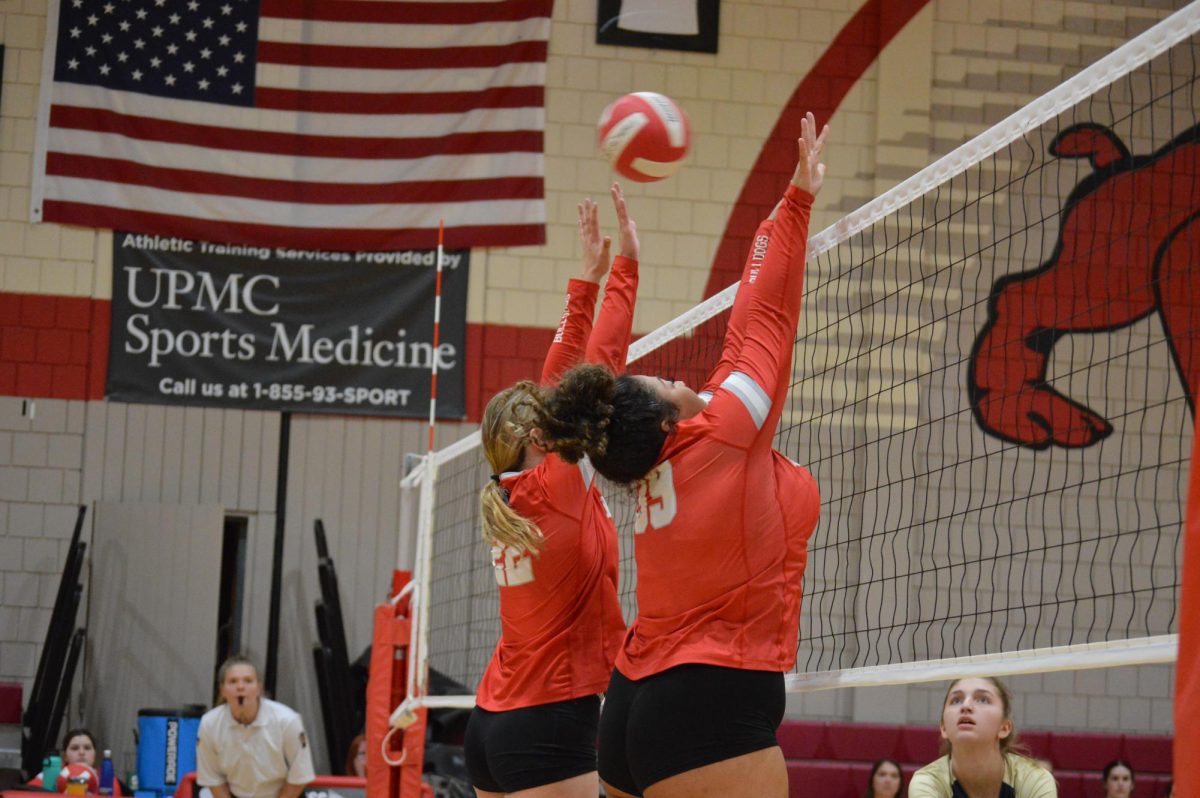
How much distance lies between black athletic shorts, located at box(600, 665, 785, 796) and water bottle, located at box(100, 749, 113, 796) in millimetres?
7789

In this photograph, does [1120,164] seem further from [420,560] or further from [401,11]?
[420,560]

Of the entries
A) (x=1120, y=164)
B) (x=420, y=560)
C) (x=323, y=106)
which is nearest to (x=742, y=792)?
(x=420, y=560)

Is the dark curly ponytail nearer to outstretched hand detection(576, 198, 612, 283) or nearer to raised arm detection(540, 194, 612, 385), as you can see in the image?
raised arm detection(540, 194, 612, 385)

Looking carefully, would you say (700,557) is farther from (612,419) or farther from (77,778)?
(77,778)

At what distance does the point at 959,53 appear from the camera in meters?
12.6

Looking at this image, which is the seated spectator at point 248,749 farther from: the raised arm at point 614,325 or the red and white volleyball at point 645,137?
the raised arm at point 614,325

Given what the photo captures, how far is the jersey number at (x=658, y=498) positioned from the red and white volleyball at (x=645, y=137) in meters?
1.59

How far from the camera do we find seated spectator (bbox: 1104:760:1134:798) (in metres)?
10.2

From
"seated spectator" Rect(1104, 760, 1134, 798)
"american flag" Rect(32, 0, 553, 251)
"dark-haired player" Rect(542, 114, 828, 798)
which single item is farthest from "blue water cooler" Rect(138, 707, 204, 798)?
"dark-haired player" Rect(542, 114, 828, 798)

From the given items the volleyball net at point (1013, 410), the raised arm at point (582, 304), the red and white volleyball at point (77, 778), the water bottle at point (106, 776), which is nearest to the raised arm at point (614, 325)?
the raised arm at point (582, 304)

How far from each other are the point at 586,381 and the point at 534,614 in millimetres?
1090

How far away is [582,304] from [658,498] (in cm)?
141

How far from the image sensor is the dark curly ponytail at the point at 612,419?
3115 mm

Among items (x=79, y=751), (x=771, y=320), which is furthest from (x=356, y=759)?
(x=771, y=320)
